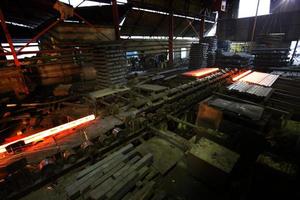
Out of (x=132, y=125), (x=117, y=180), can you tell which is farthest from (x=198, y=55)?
(x=117, y=180)

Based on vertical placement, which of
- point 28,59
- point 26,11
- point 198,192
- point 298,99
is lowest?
point 198,192

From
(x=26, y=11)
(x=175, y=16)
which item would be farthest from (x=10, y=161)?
(x=175, y=16)

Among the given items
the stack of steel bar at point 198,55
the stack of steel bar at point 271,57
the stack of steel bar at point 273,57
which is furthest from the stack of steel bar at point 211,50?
the stack of steel bar at point 273,57

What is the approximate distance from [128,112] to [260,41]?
52.4 ft

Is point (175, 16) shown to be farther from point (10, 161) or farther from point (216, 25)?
point (10, 161)

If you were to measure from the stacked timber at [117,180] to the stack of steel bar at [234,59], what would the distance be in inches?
379

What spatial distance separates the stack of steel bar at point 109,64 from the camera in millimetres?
6244

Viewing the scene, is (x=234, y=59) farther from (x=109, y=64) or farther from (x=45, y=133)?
(x=45, y=133)

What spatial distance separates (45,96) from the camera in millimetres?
6387

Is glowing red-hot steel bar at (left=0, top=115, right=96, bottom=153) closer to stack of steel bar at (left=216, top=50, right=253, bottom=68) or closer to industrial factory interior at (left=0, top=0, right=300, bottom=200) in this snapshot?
industrial factory interior at (left=0, top=0, right=300, bottom=200)

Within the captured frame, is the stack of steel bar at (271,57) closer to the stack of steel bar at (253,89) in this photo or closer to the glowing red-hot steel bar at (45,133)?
the stack of steel bar at (253,89)

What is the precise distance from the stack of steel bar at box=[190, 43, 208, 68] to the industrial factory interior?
6 cm

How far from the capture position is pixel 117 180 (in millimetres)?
2416

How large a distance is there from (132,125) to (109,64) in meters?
3.32
